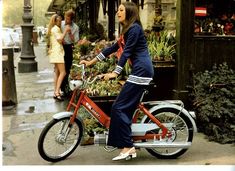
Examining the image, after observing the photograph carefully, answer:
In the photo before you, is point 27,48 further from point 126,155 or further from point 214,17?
point 126,155

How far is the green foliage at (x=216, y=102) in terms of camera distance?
22.1ft

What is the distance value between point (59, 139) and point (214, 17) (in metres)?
3.29

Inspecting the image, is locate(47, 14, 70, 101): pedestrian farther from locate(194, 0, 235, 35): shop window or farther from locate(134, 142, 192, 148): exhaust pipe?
locate(134, 142, 192, 148): exhaust pipe

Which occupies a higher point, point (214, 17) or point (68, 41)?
point (214, 17)

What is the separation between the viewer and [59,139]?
5.68 meters

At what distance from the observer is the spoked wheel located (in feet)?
18.5

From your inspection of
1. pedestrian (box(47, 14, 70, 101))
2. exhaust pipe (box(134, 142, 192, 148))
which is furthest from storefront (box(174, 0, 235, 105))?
pedestrian (box(47, 14, 70, 101))

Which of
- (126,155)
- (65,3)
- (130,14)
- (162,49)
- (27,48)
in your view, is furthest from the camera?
(65,3)

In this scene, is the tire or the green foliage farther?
the green foliage

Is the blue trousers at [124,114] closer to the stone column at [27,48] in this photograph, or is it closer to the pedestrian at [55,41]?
the pedestrian at [55,41]

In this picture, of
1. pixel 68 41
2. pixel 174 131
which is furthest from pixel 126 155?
pixel 68 41

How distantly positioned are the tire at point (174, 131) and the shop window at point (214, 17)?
2.07 metres

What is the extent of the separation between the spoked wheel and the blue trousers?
1.63 feet

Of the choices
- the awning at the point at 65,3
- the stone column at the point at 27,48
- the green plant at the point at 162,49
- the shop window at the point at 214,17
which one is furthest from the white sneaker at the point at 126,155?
the awning at the point at 65,3
